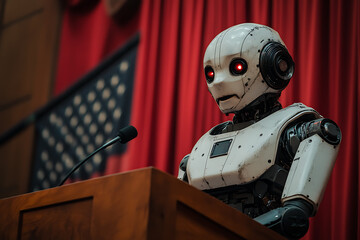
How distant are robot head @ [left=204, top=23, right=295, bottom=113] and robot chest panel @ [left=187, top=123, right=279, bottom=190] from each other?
0.10 meters

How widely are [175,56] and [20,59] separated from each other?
161cm

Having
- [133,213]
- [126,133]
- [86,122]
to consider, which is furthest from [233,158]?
[86,122]

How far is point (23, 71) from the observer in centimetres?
404

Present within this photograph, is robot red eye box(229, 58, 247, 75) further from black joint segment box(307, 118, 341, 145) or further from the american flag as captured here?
the american flag

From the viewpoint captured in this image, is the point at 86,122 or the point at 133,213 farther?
the point at 86,122

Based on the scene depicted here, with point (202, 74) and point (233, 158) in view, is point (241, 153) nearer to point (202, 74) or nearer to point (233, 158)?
point (233, 158)

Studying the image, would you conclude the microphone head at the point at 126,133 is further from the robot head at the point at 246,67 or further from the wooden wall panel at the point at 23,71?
the wooden wall panel at the point at 23,71

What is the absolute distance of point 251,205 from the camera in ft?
5.14

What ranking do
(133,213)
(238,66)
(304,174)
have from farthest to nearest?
(238,66) → (304,174) → (133,213)

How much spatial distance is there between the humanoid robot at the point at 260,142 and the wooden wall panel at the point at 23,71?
233 centimetres

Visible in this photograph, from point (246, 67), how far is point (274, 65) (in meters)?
0.08

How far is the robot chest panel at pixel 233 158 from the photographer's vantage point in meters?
1.55

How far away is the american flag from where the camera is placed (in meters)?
3.33

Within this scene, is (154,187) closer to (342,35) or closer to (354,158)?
(354,158)
